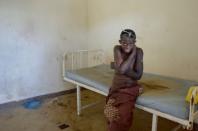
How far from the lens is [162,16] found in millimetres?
2928

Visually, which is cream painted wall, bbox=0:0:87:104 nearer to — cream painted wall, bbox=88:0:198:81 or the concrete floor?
the concrete floor

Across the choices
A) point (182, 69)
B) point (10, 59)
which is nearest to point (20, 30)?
point (10, 59)

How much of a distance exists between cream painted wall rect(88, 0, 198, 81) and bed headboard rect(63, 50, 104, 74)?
23cm

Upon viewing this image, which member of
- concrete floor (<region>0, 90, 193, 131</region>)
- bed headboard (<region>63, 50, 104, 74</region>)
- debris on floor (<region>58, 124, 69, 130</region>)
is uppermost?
bed headboard (<region>63, 50, 104, 74</region>)

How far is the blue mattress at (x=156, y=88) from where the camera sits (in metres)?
1.89

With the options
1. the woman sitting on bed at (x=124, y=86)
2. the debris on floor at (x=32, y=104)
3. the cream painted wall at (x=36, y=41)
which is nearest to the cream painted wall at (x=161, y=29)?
the cream painted wall at (x=36, y=41)

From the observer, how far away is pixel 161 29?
9.72 ft

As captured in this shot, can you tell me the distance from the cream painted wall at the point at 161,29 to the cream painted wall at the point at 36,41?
0.58 m

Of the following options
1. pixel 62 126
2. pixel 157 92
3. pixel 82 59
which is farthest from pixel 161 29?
pixel 62 126

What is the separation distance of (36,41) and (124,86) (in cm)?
186

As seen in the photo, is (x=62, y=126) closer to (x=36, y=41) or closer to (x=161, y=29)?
(x=36, y=41)

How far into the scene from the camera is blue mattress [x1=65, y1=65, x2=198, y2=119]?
189 centimetres

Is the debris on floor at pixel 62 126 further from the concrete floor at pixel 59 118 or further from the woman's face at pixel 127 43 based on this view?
the woman's face at pixel 127 43

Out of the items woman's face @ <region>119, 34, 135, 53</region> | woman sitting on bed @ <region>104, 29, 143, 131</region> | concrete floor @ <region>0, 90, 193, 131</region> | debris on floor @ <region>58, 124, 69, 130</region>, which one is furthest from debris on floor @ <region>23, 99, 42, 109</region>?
woman's face @ <region>119, 34, 135, 53</region>
